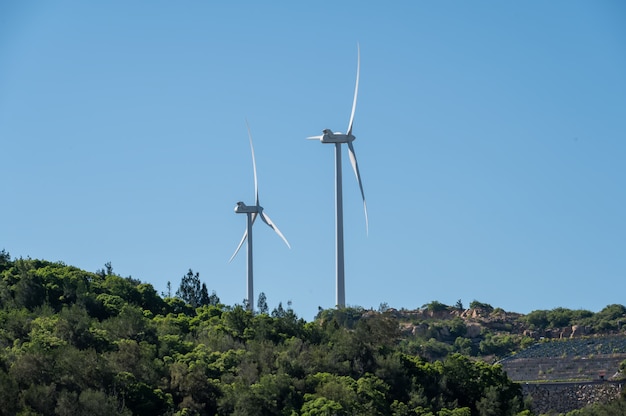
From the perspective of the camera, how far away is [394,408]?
115562 mm

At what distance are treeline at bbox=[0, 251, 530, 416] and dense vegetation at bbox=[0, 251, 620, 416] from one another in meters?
0.11

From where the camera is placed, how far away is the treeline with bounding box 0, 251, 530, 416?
109000 millimetres

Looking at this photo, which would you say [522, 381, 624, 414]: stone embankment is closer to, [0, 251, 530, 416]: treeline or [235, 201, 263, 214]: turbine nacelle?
[0, 251, 530, 416]: treeline

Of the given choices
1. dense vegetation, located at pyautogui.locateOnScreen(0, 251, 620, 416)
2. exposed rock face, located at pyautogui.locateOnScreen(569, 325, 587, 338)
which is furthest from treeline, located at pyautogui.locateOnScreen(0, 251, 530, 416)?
exposed rock face, located at pyautogui.locateOnScreen(569, 325, 587, 338)

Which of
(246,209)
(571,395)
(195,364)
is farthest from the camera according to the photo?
(246,209)

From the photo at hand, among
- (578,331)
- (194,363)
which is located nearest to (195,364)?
(194,363)

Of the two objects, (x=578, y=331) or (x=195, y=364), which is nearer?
(x=195, y=364)

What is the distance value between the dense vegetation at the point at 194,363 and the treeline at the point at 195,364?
109mm

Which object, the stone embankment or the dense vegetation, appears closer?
the dense vegetation

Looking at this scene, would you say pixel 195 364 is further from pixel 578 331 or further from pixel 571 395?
pixel 578 331

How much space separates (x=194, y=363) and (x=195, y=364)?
2.09ft

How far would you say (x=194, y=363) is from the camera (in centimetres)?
11856

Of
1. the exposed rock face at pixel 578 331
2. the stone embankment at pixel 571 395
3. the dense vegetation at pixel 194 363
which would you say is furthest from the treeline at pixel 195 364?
the exposed rock face at pixel 578 331

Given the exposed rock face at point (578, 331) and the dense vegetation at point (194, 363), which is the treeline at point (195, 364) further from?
the exposed rock face at point (578, 331)
